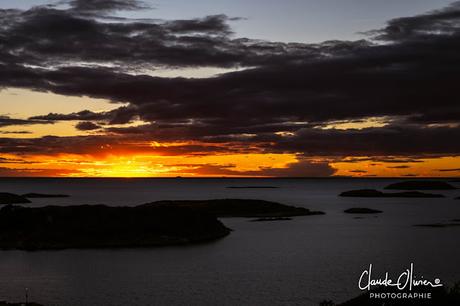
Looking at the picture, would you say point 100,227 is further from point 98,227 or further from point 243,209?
point 243,209

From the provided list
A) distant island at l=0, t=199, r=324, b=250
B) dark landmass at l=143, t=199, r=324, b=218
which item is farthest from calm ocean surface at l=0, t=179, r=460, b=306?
dark landmass at l=143, t=199, r=324, b=218

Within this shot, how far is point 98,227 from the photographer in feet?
303

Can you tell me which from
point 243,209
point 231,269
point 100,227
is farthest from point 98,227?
point 243,209

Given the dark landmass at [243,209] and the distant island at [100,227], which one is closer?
the distant island at [100,227]

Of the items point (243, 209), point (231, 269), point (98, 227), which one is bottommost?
point (231, 269)

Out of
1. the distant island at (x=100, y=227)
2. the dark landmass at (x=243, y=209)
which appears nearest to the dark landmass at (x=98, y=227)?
the distant island at (x=100, y=227)

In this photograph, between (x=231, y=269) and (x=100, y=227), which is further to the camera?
(x=100, y=227)

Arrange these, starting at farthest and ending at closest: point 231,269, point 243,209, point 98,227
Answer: point 243,209 → point 98,227 → point 231,269

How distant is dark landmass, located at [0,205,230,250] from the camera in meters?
88.3

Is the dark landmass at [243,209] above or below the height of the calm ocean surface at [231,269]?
above

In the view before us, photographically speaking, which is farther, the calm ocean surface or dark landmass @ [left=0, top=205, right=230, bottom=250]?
dark landmass @ [left=0, top=205, right=230, bottom=250]

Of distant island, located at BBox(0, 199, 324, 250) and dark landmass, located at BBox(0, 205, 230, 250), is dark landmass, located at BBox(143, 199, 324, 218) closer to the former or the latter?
distant island, located at BBox(0, 199, 324, 250)

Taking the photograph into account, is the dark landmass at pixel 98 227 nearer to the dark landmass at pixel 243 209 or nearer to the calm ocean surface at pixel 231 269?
the calm ocean surface at pixel 231 269

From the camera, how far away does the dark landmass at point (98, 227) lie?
8831cm
